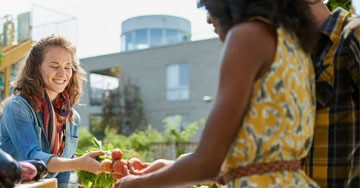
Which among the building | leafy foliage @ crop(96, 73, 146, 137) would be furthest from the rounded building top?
leafy foliage @ crop(96, 73, 146, 137)

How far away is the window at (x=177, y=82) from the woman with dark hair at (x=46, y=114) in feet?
56.5

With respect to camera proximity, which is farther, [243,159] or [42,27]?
[42,27]

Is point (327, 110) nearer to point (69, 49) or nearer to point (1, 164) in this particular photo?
point (1, 164)

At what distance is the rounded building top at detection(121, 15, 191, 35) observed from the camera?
2900cm

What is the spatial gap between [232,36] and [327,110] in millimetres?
460

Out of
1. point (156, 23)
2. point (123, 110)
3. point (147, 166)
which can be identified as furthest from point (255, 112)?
point (156, 23)

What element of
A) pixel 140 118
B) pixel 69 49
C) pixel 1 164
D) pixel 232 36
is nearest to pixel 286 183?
pixel 232 36

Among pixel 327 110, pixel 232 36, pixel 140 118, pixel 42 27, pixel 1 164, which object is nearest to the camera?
pixel 232 36

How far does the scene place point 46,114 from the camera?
2.23 meters

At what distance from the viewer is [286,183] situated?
1.06 metres

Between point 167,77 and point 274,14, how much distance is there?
19.4m

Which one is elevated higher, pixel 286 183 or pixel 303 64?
pixel 303 64

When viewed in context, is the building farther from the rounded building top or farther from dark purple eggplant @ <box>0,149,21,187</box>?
dark purple eggplant @ <box>0,149,21,187</box>

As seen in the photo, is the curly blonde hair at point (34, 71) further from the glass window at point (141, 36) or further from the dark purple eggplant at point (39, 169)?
the glass window at point (141, 36)
